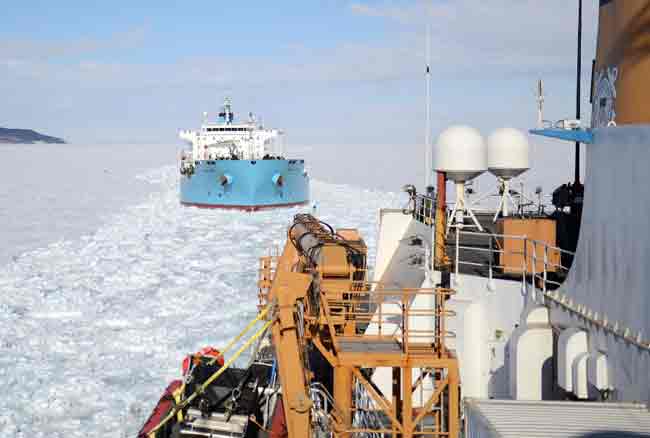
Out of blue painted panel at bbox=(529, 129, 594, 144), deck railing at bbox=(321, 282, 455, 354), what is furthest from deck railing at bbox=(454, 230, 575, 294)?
blue painted panel at bbox=(529, 129, 594, 144)

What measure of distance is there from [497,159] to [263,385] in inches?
211

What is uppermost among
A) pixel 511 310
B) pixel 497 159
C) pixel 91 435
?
pixel 497 159

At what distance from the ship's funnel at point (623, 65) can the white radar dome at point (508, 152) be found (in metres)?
4.49

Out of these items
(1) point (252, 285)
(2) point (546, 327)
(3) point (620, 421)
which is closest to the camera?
(3) point (620, 421)

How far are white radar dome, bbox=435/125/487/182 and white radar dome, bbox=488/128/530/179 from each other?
213 centimetres

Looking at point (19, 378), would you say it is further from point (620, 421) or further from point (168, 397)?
point (620, 421)

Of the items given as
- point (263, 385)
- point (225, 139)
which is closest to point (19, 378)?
point (263, 385)

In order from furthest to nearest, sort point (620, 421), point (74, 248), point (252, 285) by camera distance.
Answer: point (74, 248), point (252, 285), point (620, 421)

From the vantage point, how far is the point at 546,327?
26.5 feet

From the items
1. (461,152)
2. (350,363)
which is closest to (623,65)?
(461,152)

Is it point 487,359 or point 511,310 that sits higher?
point 511,310

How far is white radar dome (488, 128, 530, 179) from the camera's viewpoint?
41.0 feet

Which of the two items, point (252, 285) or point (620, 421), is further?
point (252, 285)

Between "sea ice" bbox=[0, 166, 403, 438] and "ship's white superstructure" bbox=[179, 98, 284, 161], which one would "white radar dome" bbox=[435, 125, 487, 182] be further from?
"ship's white superstructure" bbox=[179, 98, 284, 161]
